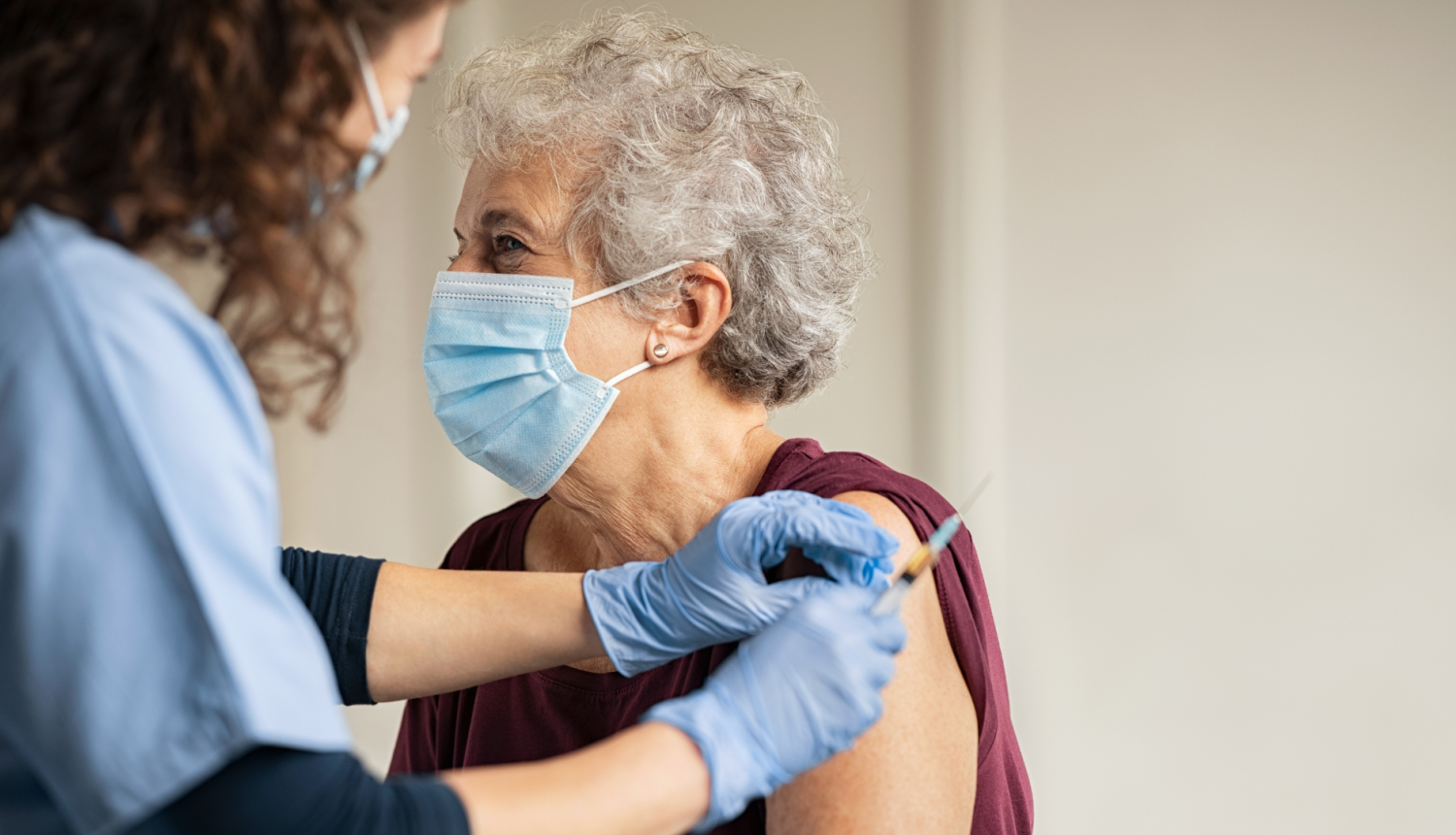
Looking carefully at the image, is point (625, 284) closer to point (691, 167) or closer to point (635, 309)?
point (635, 309)

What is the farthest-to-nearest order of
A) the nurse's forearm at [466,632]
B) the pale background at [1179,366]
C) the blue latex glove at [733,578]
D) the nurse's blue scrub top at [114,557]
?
1. the pale background at [1179,366]
2. the nurse's forearm at [466,632]
3. the blue latex glove at [733,578]
4. the nurse's blue scrub top at [114,557]

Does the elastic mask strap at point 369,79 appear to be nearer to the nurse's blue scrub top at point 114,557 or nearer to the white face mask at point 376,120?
the white face mask at point 376,120

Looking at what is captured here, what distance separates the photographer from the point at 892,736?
3.75 feet

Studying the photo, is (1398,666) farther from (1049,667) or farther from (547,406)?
(547,406)

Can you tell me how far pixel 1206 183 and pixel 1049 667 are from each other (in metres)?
1.09

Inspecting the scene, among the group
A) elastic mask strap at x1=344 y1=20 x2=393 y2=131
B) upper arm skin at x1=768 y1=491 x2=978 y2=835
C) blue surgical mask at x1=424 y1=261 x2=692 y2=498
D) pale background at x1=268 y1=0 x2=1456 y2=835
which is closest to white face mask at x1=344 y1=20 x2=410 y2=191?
elastic mask strap at x1=344 y1=20 x2=393 y2=131

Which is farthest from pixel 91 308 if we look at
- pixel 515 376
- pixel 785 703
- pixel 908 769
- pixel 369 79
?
pixel 908 769

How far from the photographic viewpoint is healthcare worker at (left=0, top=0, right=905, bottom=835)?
0.65 meters

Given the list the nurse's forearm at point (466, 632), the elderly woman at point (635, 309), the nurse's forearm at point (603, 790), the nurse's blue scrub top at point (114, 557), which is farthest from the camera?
the elderly woman at point (635, 309)

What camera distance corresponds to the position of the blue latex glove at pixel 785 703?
0.85 m

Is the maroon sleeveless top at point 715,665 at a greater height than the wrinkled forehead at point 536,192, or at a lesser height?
lesser

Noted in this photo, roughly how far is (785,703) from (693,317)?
649 mm

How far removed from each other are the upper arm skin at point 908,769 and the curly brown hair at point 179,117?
2.37 ft

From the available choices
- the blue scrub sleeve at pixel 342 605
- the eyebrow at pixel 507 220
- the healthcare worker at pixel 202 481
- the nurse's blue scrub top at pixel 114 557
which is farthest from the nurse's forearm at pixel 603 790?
the eyebrow at pixel 507 220
